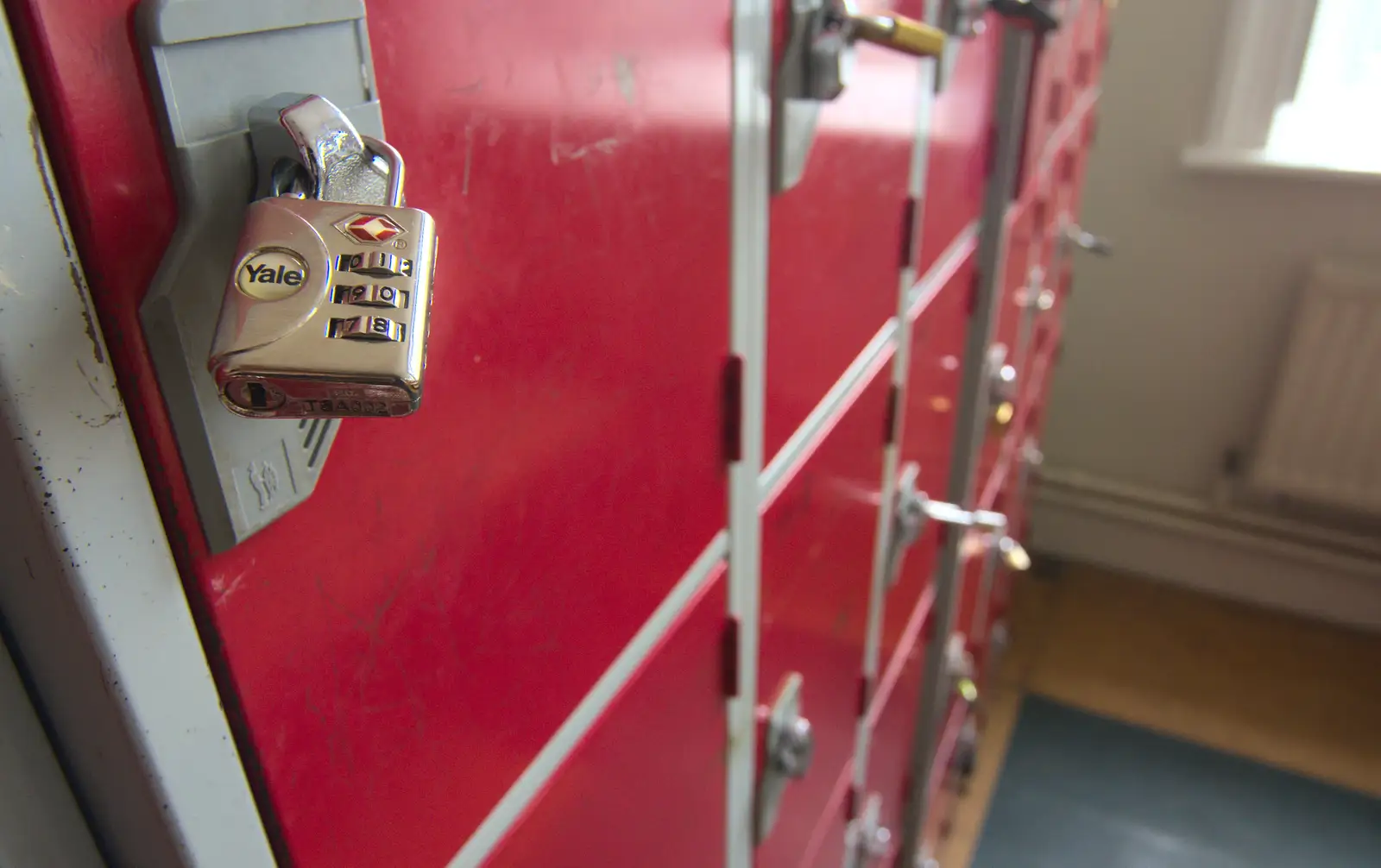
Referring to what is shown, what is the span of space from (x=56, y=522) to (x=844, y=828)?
116 centimetres

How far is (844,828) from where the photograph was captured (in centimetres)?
123

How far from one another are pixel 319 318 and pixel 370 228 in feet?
0.11

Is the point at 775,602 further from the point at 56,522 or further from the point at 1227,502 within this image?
the point at 1227,502

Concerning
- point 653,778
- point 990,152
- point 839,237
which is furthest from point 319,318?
point 990,152

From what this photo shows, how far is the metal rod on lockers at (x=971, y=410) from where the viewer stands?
1.27m

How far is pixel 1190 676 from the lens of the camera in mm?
2535

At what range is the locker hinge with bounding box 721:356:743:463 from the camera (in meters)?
0.61

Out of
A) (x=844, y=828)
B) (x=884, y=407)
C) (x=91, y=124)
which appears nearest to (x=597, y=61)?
(x=91, y=124)

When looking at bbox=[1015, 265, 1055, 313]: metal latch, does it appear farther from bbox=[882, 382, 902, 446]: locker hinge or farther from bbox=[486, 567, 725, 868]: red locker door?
bbox=[486, 567, 725, 868]: red locker door

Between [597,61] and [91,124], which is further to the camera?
[597,61]

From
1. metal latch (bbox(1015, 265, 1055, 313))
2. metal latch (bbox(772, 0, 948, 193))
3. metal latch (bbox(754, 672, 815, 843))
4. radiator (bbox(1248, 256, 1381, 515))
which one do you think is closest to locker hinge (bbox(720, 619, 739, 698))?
metal latch (bbox(754, 672, 815, 843))

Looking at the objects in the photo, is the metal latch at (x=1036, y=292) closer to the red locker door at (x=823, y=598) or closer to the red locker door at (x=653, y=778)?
the red locker door at (x=823, y=598)

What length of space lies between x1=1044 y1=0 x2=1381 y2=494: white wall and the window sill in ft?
0.08

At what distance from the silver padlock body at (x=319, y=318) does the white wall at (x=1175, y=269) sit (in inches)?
105
